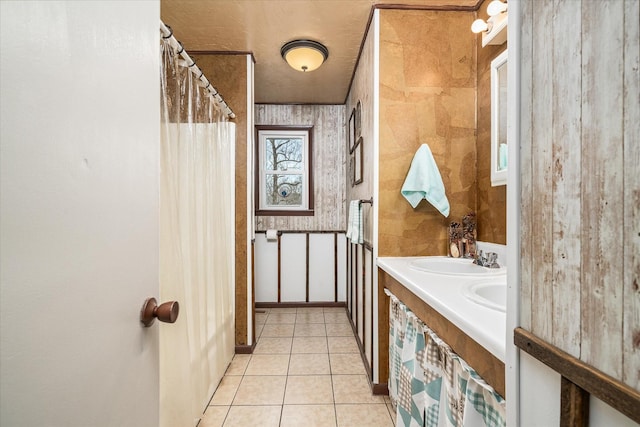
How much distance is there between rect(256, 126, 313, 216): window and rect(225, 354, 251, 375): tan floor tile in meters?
1.73

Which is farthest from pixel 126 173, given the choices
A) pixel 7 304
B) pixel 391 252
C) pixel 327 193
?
pixel 327 193

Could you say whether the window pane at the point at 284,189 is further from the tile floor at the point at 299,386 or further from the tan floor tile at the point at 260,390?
the tan floor tile at the point at 260,390

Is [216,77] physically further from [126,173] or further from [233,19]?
[126,173]

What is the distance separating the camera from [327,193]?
12.4ft

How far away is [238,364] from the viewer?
2.36 meters

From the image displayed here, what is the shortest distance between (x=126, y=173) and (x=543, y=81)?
774 millimetres

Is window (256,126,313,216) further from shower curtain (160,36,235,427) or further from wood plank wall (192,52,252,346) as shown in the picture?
shower curtain (160,36,235,427)

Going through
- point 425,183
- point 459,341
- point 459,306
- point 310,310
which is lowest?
point 310,310

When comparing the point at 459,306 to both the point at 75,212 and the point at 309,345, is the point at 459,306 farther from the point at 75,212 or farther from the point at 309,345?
the point at 309,345

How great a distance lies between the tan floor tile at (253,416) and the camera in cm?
170

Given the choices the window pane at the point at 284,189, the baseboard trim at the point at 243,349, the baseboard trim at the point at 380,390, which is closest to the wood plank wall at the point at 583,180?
the baseboard trim at the point at 380,390

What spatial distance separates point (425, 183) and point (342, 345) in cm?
165

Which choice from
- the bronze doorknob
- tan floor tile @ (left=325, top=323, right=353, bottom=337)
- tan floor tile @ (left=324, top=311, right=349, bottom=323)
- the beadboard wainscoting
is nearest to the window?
the beadboard wainscoting

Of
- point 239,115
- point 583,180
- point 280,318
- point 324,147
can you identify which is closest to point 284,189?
point 324,147
